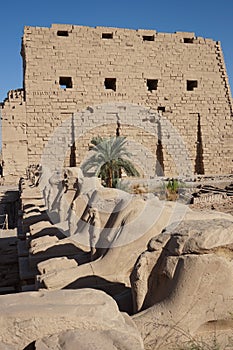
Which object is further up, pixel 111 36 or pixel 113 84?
pixel 111 36

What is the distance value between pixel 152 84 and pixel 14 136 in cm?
608

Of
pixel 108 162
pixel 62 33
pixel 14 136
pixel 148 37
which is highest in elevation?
pixel 148 37

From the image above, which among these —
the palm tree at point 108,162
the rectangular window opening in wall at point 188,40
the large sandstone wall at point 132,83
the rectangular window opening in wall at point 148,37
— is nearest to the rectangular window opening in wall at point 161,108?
the large sandstone wall at point 132,83

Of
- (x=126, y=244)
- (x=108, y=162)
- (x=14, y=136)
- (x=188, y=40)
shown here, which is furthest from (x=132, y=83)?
(x=126, y=244)

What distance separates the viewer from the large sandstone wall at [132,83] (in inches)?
567

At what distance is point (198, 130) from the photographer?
634 inches

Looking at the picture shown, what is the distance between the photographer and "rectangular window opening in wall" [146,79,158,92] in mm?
15798

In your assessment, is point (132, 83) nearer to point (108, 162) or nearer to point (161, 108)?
point (161, 108)

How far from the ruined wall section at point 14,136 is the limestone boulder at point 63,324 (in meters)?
12.6

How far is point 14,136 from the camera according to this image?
14094 mm

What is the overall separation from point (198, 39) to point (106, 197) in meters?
13.9

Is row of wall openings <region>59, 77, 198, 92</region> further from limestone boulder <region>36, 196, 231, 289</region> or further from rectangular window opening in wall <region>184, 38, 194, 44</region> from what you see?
limestone boulder <region>36, 196, 231, 289</region>

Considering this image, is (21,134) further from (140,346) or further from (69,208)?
(140,346)

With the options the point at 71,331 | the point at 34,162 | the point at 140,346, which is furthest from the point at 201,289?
the point at 34,162
